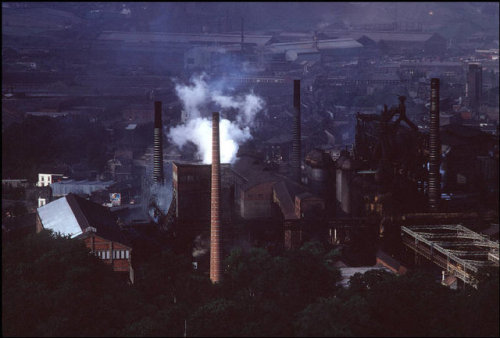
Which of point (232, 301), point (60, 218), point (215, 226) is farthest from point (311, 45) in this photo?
point (232, 301)

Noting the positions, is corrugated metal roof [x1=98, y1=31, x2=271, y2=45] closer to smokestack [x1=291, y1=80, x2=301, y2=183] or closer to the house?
smokestack [x1=291, y1=80, x2=301, y2=183]

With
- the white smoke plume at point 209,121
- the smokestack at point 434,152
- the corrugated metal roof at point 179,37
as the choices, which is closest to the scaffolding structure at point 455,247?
the smokestack at point 434,152

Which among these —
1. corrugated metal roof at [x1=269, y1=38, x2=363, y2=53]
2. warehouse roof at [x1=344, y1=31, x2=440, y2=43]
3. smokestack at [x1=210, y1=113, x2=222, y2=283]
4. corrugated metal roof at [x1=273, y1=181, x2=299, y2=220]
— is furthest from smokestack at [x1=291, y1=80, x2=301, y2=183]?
warehouse roof at [x1=344, y1=31, x2=440, y2=43]

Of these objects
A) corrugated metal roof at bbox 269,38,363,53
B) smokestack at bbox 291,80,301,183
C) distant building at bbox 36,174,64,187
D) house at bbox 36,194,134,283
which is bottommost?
house at bbox 36,194,134,283

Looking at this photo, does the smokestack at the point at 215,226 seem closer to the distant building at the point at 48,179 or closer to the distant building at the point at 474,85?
the distant building at the point at 48,179

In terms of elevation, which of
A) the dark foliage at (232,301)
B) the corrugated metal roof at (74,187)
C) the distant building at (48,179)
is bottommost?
the dark foliage at (232,301)

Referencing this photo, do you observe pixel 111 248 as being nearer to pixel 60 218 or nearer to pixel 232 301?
pixel 60 218

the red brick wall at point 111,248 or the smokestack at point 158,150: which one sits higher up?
the smokestack at point 158,150

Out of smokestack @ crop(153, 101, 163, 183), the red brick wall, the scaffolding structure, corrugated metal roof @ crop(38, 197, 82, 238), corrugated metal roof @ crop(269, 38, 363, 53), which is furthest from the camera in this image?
corrugated metal roof @ crop(269, 38, 363, 53)
